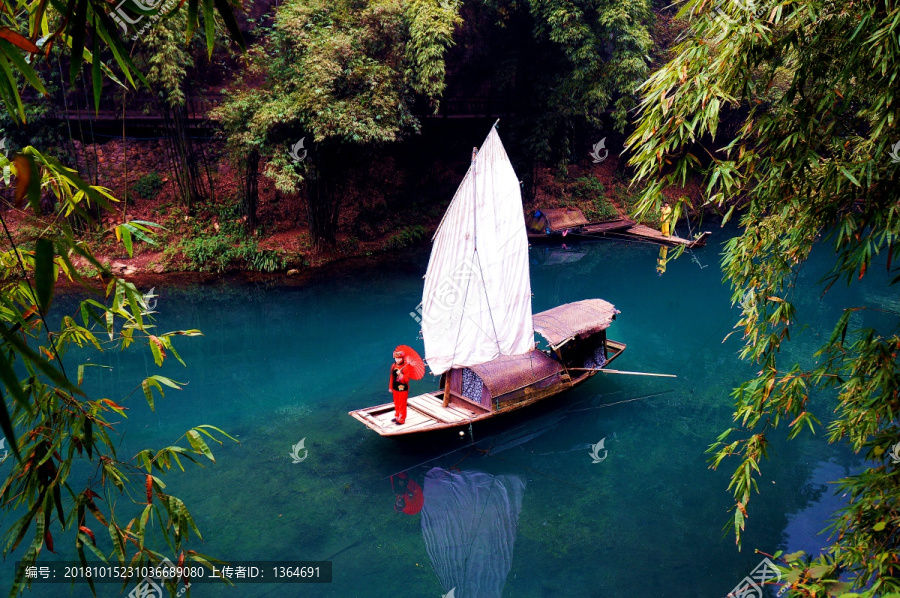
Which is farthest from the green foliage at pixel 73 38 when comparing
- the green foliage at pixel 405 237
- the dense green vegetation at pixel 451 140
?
the green foliage at pixel 405 237

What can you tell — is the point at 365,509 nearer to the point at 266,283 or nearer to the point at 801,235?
the point at 801,235

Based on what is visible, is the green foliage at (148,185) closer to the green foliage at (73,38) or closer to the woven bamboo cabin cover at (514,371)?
the woven bamboo cabin cover at (514,371)

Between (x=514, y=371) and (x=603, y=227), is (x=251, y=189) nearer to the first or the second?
(x=514, y=371)

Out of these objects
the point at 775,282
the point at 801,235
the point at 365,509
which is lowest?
the point at 365,509

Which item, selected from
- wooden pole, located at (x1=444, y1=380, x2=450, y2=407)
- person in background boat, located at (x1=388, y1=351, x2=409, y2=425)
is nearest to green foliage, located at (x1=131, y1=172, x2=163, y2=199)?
person in background boat, located at (x1=388, y1=351, x2=409, y2=425)

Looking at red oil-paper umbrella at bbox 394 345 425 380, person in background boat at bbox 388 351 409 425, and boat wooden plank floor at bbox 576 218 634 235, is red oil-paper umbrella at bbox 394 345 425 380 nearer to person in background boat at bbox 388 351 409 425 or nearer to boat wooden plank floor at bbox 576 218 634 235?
person in background boat at bbox 388 351 409 425

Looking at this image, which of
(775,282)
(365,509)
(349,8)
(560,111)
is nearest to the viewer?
(775,282)

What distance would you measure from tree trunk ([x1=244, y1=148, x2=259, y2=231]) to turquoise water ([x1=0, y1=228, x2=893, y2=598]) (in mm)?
3316

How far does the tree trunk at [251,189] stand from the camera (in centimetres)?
1373

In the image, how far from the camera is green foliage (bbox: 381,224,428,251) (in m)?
15.7

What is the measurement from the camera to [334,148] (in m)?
13.4

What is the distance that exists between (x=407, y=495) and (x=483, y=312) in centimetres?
265

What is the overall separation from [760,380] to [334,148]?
11921mm

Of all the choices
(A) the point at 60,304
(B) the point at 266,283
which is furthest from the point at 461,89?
A: (A) the point at 60,304
